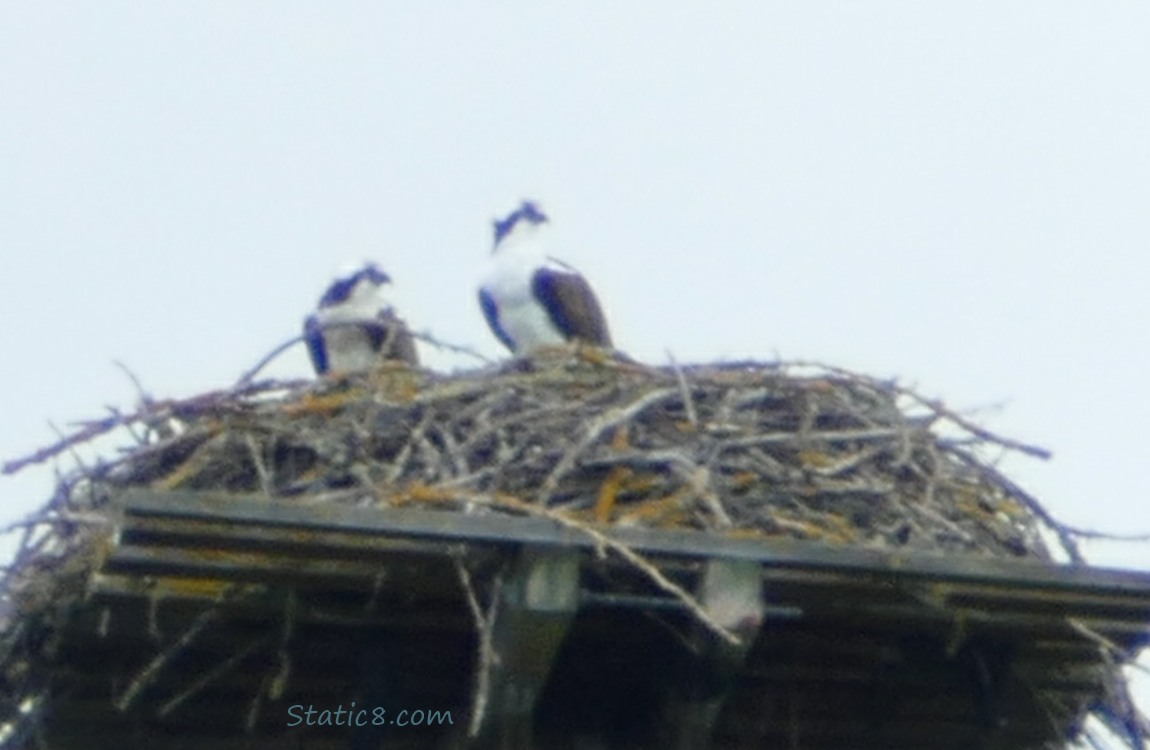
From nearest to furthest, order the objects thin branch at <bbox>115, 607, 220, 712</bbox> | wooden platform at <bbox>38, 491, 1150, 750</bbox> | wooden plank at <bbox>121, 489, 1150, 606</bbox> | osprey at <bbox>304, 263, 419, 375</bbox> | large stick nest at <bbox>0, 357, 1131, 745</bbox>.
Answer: wooden plank at <bbox>121, 489, 1150, 606</bbox>
wooden platform at <bbox>38, 491, 1150, 750</bbox>
thin branch at <bbox>115, 607, 220, 712</bbox>
large stick nest at <bbox>0, 357, 1131, 745</bbox>
osprey at <bbox>304, 263, 419, 375</bbox>

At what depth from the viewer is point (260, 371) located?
643 cm

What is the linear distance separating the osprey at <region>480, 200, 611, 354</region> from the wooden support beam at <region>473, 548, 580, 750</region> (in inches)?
139

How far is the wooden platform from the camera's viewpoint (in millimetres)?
4648

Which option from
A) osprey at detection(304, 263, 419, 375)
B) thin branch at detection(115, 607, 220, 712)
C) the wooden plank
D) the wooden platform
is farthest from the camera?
osprey at detection(304, 263, 419, 375)

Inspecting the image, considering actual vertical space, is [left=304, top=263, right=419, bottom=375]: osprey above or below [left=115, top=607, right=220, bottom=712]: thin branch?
below

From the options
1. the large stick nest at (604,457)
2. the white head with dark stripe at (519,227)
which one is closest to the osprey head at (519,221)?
the white head with dark stripe at (519,227)

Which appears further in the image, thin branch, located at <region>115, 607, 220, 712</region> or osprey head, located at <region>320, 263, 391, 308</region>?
osprey head, located at <region>320, 263, 391, 308</region>

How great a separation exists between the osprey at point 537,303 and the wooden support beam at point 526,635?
354 cm

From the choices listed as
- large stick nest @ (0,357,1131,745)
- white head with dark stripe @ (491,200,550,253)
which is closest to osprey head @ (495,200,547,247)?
white head with dark stripe @ (491,200,550,253)

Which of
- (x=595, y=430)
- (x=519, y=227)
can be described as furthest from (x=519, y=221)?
(x=595, y=430)

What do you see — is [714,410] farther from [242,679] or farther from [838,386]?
[242,679]

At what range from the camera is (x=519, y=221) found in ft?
31.4

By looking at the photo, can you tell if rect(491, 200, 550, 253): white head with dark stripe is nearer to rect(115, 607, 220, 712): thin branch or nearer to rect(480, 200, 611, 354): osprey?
rect(480, 200, 611, 354): osprey

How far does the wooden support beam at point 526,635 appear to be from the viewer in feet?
15.3
